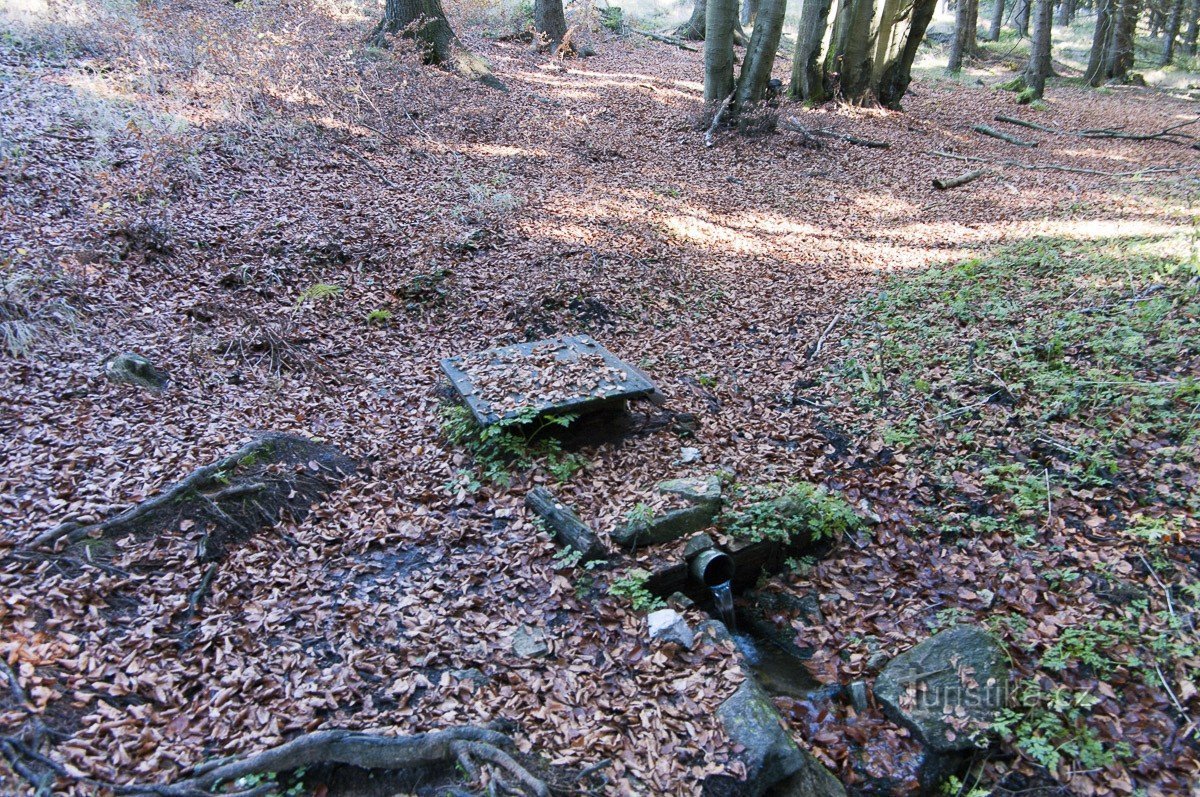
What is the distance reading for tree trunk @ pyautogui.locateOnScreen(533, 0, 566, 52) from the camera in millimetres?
17817

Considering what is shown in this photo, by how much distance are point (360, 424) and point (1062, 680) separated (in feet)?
18.8

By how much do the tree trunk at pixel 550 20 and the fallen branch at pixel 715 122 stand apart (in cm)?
620

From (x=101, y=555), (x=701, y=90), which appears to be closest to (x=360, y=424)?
(x=101, y=555)

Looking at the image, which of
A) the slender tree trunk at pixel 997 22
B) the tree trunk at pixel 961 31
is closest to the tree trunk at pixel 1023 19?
the slender tree trunk at pixel 997 22

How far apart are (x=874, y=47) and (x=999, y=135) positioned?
3302 mm

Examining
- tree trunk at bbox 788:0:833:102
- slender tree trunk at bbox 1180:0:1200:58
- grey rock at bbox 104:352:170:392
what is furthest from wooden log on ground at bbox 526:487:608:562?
slender tree trunk at bbox 1180:0:1200:58

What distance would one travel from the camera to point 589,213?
34.0ft

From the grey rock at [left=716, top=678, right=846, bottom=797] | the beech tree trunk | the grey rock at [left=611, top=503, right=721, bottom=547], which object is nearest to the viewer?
the grey rock at [left=716, top=678, right=846, bottom=797]

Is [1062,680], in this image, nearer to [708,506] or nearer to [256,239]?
[708,506]

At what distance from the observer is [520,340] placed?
7.79 metres

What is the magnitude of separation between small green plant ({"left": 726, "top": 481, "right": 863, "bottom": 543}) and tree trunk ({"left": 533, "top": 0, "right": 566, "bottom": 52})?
1610cm

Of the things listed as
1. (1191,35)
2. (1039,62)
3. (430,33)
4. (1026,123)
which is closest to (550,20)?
(430,33)

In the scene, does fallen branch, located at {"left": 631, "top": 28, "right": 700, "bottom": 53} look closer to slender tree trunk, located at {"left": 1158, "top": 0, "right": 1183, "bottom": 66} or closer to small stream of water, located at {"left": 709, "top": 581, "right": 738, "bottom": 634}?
slender tree trunk, located at {"left": 1158, "top": 0, "right": 1183, "bottom": 66}

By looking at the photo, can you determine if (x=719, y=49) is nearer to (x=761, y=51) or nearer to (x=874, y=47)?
(x=761, y=51)
